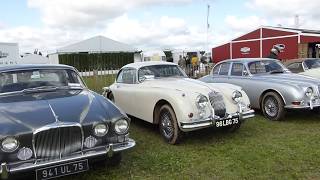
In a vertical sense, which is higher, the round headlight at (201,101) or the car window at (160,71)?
the car window at (160,71)

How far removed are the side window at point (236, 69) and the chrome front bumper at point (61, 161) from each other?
223 inches

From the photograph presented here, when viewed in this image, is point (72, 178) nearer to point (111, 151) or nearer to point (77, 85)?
point (111, 151)

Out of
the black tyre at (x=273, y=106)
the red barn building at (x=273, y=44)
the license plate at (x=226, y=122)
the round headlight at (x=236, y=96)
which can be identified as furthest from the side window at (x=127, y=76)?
the red barn building at (x=273, y=44)

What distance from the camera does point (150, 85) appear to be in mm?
7449

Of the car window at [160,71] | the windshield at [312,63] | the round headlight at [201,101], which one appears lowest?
the round headlight at [201,101]

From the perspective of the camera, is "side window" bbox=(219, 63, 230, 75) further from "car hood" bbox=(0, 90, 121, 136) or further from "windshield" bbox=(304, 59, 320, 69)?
"car hood" bbox=(0, 90, 121, 136)

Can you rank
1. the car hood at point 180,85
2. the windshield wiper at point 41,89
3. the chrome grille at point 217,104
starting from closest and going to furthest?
the windshield wiper at point 41,89, the chrome grille at point 217,104, the car hood at point 180,85

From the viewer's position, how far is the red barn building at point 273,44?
2675 cm

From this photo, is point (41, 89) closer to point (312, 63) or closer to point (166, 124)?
point (166, 124)

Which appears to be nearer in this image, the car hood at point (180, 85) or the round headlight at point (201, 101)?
the round headlight at point (201, 101)

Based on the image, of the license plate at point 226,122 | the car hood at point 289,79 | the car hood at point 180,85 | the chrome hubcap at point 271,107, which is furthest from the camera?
the chrome hubcap at point 271,107

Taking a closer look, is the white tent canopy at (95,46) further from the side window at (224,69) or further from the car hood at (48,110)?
the car hood at (48,110)

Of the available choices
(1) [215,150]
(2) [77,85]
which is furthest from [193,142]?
(2) [77,85]

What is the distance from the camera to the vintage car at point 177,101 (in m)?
6.30
